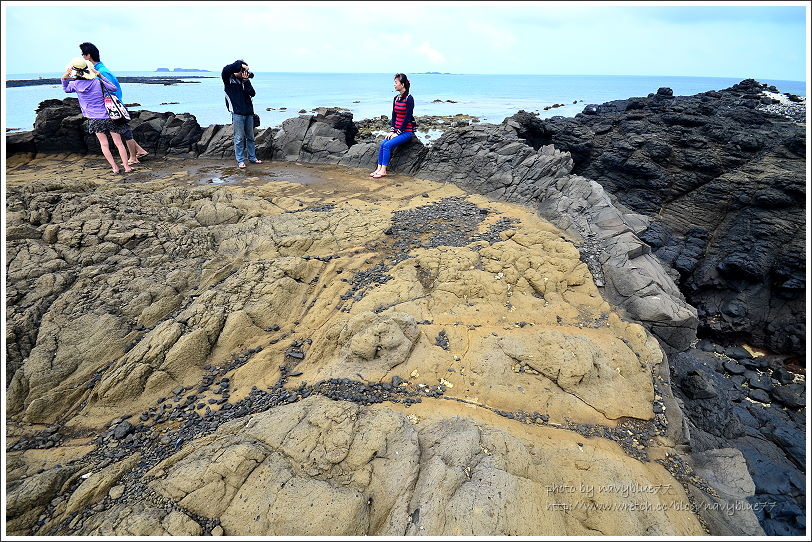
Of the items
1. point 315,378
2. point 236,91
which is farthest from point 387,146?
point 315,378

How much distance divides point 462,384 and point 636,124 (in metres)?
19.8

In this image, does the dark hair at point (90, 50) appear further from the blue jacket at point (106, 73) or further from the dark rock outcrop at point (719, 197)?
the dark rock outcrop at point (719, 197)

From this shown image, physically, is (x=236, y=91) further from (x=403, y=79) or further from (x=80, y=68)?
(x=403, y=79)

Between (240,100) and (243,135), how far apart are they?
4.14 ft

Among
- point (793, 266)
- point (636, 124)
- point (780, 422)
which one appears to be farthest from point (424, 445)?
point (636, 124)

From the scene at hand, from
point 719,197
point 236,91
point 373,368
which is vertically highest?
point 236,91

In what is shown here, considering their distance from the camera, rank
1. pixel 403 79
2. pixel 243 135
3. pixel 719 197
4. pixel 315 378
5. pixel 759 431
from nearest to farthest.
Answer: pixel 315 378, pixel 759 431, pixel 403 79, pixel 243 135, pixel 719 197

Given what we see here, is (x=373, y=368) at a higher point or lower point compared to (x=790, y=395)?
higher

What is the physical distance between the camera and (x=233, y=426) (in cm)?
426

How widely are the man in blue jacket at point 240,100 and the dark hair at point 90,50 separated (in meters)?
3.05

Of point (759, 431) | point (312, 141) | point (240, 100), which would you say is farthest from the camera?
point (312, 141)

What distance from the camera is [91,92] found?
10336 mm

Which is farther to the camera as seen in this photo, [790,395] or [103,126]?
[103,126]

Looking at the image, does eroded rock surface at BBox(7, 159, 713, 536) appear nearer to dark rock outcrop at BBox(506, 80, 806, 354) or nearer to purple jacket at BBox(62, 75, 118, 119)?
purple jacket at BBox(62, 75, 118, 119)
